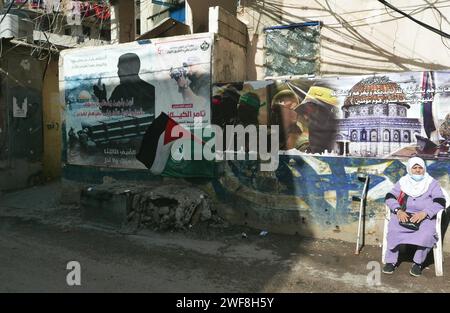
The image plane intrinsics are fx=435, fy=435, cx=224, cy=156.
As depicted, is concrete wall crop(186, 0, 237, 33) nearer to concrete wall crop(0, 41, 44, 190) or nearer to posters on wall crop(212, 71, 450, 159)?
posters on wall crop(212, 71, 450, 159)

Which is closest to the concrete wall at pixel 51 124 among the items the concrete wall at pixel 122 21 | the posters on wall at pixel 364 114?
the concrete wall at pixel 122 21

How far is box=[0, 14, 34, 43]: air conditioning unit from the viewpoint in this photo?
9.30 meters

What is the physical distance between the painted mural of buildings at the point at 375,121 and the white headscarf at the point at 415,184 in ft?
1.96

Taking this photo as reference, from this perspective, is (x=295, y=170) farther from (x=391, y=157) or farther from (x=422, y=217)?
(x=422, y=217)

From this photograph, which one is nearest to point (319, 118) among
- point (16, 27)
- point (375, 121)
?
point (375, 121)

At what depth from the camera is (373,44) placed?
23.7ft

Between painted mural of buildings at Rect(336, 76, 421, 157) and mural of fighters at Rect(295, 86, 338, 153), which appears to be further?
mural of fighters at Rect(295, 86, 338, 153)

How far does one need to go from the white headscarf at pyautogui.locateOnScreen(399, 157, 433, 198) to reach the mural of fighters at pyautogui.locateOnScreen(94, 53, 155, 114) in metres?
4.20

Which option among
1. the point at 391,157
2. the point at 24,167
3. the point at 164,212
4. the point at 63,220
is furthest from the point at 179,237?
the point at 24,167

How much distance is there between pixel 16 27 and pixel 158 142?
15.8 feet

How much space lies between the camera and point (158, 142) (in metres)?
7.36

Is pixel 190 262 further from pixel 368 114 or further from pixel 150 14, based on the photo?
pixel 150 14

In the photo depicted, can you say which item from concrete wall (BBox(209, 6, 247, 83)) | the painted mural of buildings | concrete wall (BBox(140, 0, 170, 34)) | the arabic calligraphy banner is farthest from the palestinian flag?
concrete wall (BBox(140, 0, 170, 34))

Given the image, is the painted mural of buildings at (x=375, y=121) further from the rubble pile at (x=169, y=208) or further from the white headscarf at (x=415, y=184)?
the rubble pile at (x=169, y=208)
